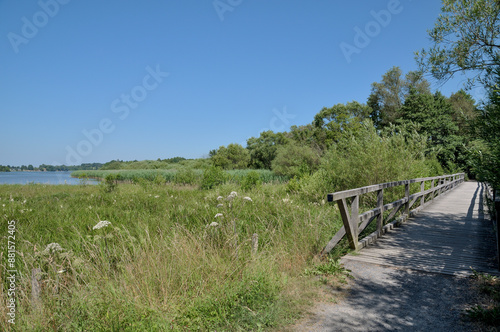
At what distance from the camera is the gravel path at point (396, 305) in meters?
3.04

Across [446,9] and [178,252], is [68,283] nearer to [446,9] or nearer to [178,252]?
[178,252]

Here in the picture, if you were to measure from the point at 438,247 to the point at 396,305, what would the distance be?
3023 millimetres

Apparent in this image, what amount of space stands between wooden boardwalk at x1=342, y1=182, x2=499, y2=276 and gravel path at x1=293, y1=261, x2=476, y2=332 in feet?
1.40

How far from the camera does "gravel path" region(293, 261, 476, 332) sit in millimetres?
3041

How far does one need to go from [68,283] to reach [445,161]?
43.5 metres

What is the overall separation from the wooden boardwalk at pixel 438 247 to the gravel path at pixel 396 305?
426mm

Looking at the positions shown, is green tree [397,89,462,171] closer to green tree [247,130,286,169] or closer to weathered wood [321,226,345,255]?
green tree [247,130,286,169]

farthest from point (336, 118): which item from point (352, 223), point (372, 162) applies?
point (352, 223)

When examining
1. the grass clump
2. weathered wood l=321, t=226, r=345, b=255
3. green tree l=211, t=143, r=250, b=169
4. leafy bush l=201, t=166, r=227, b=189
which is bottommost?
the grass clump

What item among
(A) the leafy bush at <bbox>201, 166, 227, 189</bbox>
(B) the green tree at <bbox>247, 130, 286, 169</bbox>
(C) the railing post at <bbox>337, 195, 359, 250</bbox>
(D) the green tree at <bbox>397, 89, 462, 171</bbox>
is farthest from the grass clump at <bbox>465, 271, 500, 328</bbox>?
(B) the green tree at <bbox>247, 130, 286, 169</bbox>

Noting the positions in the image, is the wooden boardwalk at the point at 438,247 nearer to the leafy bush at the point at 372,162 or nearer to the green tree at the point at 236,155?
the leafy bush at the point at 372,162

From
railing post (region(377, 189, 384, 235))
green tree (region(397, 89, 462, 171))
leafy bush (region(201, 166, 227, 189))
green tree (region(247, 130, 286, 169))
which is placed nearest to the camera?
railing post (region(377, 189, 384, 235))

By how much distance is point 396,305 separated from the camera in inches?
137

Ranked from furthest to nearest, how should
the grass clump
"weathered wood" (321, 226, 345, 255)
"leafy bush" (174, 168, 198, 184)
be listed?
"leafy bush" (174, 168, 198, 184) < "weathered wood" (321, 226, 345, 255) < the grass clump
